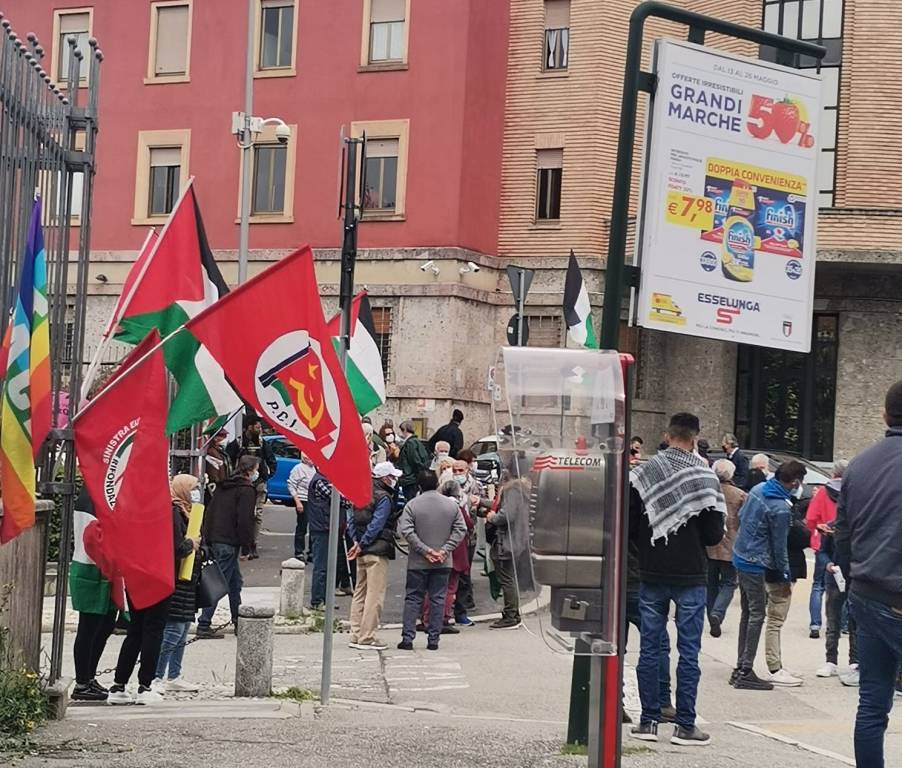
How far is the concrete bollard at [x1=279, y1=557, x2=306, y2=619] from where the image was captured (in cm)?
1745

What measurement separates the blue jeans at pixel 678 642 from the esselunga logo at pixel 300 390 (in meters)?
2.63

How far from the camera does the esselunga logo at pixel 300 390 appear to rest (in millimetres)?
9195

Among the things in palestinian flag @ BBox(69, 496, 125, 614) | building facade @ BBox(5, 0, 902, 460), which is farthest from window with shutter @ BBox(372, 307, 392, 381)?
palestinian flag @ BBox(69, 496, 125, 614)

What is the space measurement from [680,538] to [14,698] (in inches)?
170

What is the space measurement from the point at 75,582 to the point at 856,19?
1059 inches

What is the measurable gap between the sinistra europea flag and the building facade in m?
26.7

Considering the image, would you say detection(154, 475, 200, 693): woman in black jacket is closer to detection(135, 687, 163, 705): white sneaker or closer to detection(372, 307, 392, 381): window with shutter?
detection(135, 687, 163, 705): white sneaker

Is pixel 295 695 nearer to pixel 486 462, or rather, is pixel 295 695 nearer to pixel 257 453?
pixel 257 453

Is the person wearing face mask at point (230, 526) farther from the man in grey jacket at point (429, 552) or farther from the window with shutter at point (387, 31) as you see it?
the window with shutter at point (387, 31)

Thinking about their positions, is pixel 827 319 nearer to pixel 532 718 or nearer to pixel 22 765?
pixel 532 718

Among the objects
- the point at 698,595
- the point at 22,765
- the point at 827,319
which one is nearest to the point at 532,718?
the point at 698,595

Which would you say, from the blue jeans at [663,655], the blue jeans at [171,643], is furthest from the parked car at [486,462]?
the blue jeans at [171,643]

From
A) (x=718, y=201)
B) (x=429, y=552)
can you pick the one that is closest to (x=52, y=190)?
(x=718, y=201)

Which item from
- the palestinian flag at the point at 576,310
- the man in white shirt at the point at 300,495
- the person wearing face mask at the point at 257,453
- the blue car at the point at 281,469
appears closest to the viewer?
the palestinian flag at the point at 576,310
